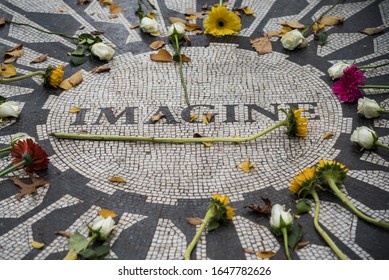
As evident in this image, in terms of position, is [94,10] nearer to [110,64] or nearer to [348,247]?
[110,64]

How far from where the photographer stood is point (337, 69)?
341 centimetres

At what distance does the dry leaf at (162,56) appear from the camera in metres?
3.75

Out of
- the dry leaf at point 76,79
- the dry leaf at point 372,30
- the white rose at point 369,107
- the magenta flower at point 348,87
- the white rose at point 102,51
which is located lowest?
the white rose at point 369,107

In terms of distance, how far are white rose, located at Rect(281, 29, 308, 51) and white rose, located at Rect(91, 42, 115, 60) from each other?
128 cm

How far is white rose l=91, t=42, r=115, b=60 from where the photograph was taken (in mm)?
3701

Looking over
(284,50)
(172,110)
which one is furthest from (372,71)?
(172,110)

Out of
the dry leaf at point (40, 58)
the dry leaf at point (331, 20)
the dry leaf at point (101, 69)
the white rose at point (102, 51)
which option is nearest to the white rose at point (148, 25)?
the white rose at point (102, 51)

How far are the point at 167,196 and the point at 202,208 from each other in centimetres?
21

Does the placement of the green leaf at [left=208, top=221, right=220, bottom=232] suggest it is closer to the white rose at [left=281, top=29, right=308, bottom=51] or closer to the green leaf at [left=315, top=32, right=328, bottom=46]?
the white rose at [left=281, top=29, right=308, bottom=51]

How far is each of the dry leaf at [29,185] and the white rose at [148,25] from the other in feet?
5.38

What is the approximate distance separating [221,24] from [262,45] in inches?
14.3

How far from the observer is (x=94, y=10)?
14.3 feet

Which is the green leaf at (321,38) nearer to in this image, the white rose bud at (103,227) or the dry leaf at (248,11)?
the dry leaf at (248,11)

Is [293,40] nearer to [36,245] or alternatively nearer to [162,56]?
[162,56]
